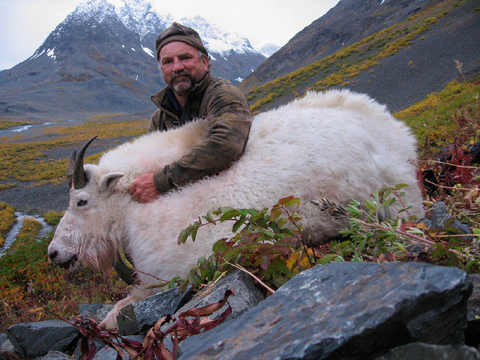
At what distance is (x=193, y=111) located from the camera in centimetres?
404

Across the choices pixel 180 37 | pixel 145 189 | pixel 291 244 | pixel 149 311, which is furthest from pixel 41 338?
pixel 180 37

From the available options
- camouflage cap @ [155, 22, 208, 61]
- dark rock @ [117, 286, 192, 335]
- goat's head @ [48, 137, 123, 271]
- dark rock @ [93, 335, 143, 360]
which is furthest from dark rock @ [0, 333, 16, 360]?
camouflage cap @ [155, 22, 208, 61]

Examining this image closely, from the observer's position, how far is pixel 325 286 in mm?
1085

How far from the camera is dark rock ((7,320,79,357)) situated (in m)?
2.66

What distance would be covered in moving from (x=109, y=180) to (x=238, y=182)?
1288 millimetres

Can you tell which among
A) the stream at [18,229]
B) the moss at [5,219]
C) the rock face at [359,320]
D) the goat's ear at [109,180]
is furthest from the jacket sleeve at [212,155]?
the moss at [5,219]

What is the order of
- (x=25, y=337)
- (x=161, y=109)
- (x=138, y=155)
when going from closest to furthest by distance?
(x=25, y=337) → (x=138, y=155) → (x=161, y=109)

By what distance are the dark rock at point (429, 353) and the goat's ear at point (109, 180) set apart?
106 inches

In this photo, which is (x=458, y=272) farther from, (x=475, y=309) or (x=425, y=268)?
(x=475, y=309)

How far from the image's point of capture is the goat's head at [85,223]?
3.05m

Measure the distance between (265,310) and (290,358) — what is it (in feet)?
0.92

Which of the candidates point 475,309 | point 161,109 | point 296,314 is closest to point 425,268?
point 475,309

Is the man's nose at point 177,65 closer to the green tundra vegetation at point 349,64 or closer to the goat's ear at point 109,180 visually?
the goat's ear at point 109,180

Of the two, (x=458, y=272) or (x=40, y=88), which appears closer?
(x=458, y=272)
